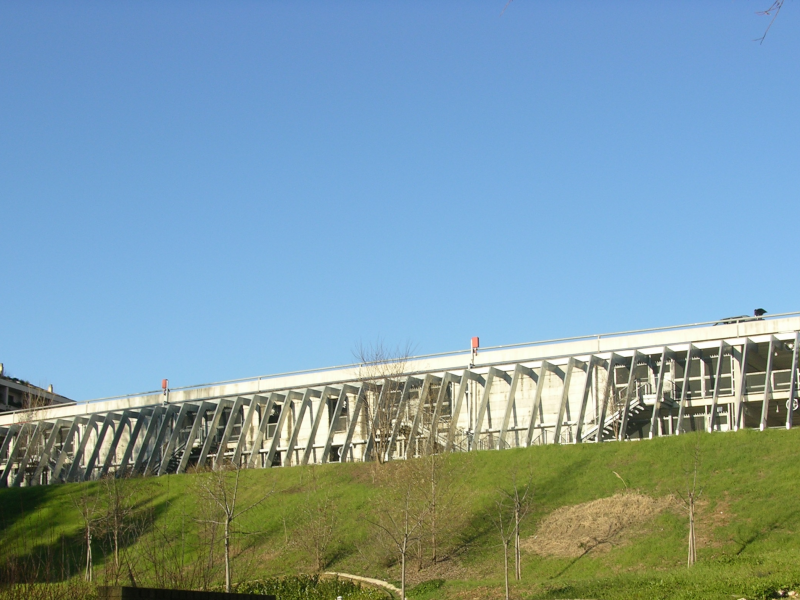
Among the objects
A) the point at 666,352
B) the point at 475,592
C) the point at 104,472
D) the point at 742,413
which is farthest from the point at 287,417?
the point at 475,592

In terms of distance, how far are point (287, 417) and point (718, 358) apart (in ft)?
78.5

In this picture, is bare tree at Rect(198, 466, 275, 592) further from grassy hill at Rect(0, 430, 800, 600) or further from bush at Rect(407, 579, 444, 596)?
bush at Rect(407, 579, 444, 596)

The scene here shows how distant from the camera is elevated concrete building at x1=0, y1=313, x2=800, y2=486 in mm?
44531

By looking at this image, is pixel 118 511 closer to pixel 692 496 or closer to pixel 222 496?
pixel 222 496

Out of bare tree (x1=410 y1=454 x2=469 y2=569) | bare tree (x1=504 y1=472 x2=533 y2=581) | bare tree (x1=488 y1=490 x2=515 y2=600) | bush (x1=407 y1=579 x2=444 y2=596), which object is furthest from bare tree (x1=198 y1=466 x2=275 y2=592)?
bare tree (x1=488 y1=490 x2=515 y2=600)

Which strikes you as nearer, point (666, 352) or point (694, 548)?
point (694, 548)

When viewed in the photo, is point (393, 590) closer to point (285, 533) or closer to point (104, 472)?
point (285, 533)

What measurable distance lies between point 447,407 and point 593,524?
1835 centimetres

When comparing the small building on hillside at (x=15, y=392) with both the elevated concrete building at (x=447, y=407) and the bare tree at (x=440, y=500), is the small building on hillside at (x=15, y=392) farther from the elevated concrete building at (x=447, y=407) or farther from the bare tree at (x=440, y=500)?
the bare tree at (x=440, y=500)

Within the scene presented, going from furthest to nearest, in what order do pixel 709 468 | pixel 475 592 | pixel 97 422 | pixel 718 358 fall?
pixel 97 422 < pixel 718 358 < pixel 709 468 < pixel 475 592

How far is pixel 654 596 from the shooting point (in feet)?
74.3

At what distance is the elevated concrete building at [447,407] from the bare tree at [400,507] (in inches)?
122

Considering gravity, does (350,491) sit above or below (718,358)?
below

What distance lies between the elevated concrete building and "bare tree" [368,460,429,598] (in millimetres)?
3093
